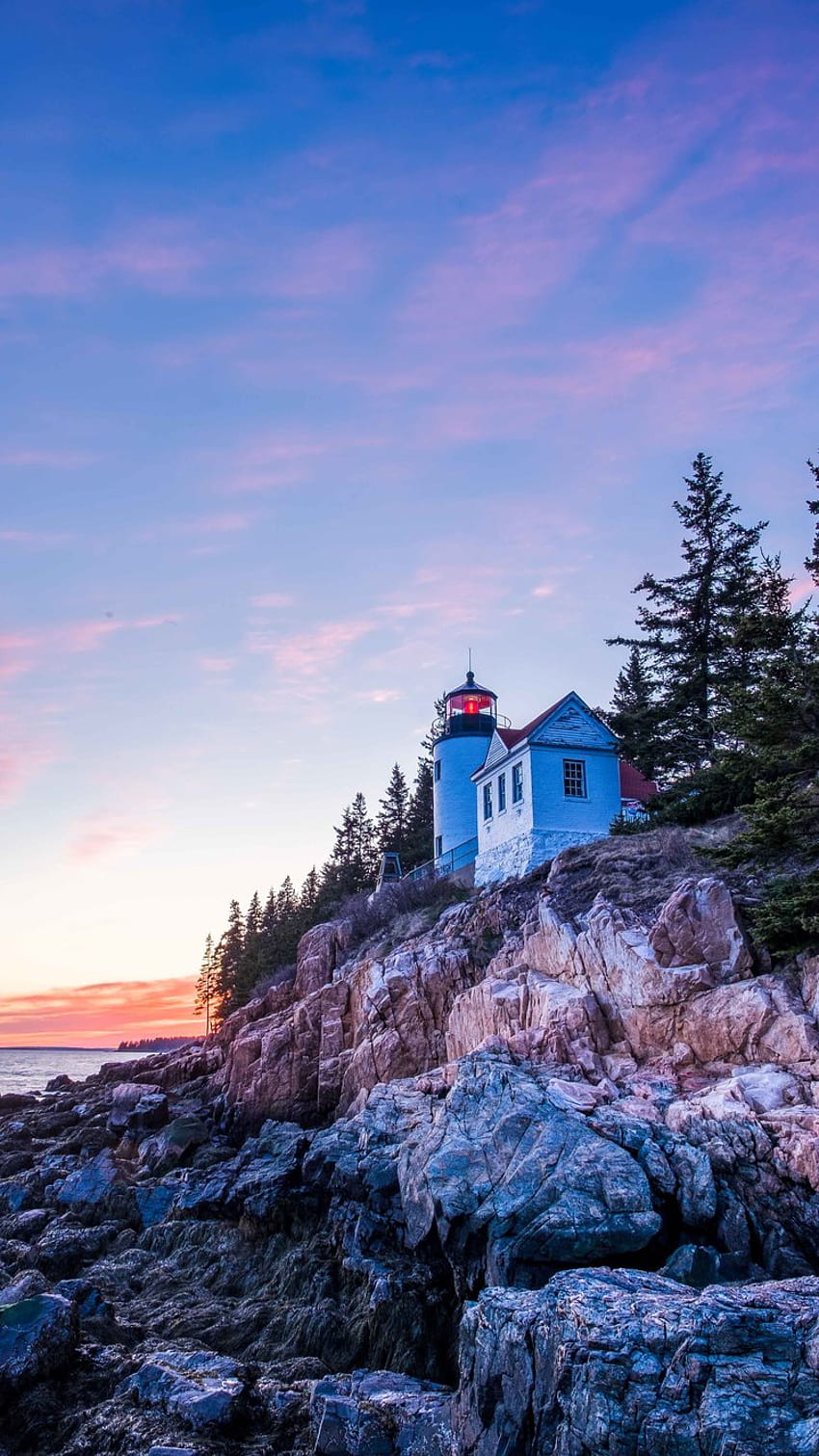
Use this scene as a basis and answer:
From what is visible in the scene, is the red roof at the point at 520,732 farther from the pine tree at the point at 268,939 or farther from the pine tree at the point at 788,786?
the pine tree at the point at 268,939

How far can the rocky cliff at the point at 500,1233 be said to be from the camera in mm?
7062

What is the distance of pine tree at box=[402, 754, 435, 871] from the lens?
1864 inches

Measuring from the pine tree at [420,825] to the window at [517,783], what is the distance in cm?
1641

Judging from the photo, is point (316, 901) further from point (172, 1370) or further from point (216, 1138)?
point (172, 1370)

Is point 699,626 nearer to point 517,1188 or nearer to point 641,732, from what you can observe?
point 641,732

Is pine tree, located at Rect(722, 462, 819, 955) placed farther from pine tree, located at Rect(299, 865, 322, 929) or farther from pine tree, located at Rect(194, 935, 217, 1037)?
pine tree, located at Rect(194, 935, 217, 1037)

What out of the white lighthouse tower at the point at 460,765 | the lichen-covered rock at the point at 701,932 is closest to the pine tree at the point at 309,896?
the white lighthouse tower at the point at 460,765

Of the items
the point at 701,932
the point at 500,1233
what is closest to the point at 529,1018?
the point at 701,932

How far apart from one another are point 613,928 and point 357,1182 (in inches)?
273

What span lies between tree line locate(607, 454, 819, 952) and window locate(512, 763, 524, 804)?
3403 millimetres

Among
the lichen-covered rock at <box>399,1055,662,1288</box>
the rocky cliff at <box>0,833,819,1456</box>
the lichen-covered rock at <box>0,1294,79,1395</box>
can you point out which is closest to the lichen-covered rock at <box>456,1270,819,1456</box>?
the rocky cliff at <box>0,833,819,1456</box>

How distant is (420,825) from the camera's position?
49938 mm

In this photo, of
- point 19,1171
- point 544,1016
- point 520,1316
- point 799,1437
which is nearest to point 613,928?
point 544,1016

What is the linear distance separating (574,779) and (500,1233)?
60.1ft
